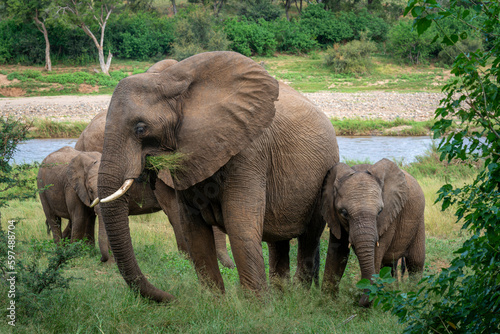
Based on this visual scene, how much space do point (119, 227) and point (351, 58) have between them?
112 ft

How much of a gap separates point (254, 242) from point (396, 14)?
5336 cm

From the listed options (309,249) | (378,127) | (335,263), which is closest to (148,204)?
(309,249)

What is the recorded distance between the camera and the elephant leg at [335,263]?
18.3ft

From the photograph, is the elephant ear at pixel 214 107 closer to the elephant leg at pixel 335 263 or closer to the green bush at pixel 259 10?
the elephant leg at pixel 335 263

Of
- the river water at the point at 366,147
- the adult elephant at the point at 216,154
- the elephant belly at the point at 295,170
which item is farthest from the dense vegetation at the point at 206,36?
the adult elephant at the point at 216,154

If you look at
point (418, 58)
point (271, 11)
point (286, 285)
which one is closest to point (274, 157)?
point (286, 285)

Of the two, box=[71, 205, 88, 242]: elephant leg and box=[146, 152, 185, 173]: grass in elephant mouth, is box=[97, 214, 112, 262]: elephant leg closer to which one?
box=[71, 205, 88, 242]: elephant leg

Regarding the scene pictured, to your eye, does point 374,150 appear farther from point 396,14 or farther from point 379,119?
point 396,14

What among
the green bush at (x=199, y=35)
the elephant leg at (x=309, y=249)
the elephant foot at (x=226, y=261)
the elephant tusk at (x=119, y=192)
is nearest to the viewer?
the elephant tusk at (x=119, y=192)

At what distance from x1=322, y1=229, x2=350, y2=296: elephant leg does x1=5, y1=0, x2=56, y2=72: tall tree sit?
3280 centimetres

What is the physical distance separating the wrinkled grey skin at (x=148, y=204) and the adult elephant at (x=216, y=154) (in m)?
1.05

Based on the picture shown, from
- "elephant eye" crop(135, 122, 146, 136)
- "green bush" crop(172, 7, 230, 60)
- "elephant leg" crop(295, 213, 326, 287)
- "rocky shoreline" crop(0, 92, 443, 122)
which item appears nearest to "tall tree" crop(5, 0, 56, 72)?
"rocky shoreline" crop(0, 92, 443, 122)

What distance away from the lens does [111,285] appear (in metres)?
5.50

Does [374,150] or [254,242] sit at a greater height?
[254,242]
